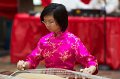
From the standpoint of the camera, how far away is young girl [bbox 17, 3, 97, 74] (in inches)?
116

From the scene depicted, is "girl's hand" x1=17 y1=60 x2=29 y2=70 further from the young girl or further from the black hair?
the black hair

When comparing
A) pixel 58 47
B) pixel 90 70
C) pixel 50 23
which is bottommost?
pixel 90 70

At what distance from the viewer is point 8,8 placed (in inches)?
348

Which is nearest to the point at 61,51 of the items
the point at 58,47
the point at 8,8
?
the point at 58,47

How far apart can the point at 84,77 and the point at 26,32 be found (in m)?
4.52

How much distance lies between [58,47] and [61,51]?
0.12 ft

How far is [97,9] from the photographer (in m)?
6.77

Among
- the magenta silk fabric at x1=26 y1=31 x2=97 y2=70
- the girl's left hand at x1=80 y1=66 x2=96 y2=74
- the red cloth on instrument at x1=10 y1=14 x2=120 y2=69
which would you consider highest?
the magenta silk fabric at x1=26 y1=31 x2=97 y2=70

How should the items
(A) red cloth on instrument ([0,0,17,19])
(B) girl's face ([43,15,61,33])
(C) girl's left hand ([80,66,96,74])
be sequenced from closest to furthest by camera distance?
(C) girl's left hand ([80,66,96,74]) < (B) girl's face ([43,15,61,33]) < (A) red cloth on instrument ([0,0,17,19])

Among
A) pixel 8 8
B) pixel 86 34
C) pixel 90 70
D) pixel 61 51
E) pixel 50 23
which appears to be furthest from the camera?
pixel 8 8

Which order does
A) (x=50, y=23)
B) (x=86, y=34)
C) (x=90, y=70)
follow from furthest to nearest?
(x=86, y=34)
(x=50, y=23)
(x=90, y=70)

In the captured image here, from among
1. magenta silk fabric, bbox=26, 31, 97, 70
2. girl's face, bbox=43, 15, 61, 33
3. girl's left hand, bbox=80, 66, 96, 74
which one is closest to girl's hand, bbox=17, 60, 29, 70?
magenta silk fabric, bbox=26, 31, 97, 70

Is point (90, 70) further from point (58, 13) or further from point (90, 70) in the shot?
point (58, 13)

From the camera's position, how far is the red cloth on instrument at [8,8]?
8.79 metres
